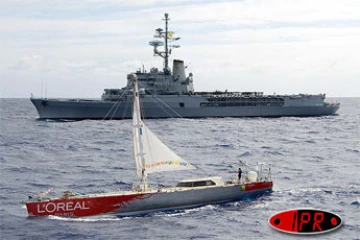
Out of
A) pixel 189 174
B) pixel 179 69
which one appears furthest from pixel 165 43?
pixel 189 174

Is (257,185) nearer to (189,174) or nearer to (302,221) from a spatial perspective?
(189,174)

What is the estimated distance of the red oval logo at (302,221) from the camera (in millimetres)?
11016

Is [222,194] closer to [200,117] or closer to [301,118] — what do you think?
[200,117]

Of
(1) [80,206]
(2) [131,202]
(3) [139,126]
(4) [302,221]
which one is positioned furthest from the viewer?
(3) [139,126]

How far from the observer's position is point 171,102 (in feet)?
295

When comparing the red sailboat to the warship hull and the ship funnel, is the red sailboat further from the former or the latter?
the ship funnel

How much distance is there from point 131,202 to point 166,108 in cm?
6584

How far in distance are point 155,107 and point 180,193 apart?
207ft

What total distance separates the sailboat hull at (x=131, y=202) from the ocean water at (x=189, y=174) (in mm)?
548

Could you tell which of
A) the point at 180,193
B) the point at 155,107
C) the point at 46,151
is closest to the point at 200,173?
the point at 180,193

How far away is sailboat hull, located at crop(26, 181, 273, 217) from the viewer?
82.9 ft

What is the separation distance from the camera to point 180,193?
87.3 ft

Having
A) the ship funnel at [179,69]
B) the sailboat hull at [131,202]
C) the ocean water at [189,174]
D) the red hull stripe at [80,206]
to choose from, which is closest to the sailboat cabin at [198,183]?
the sailboat hull at [131,202]

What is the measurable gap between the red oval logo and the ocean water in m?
5.07
